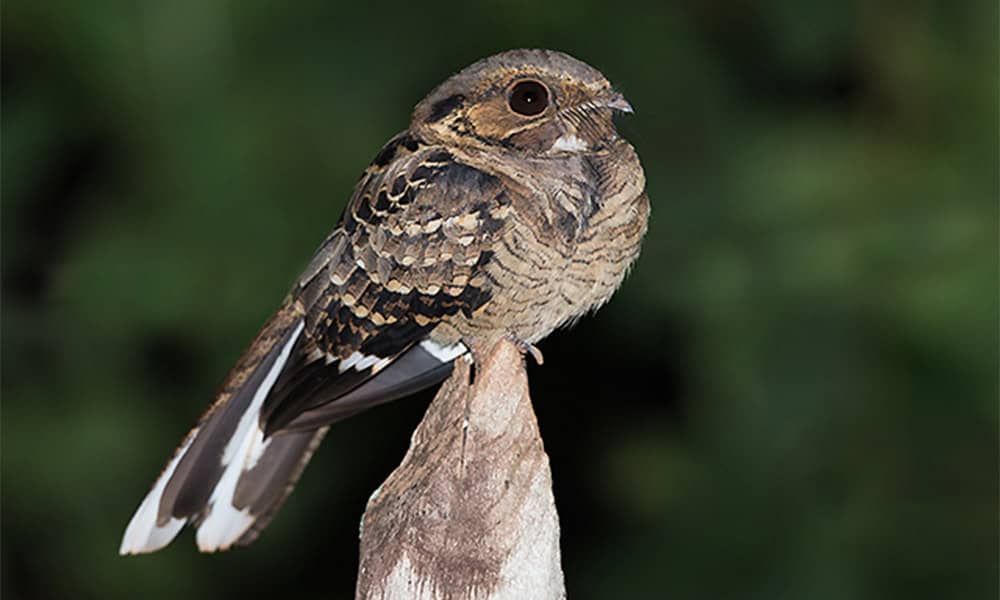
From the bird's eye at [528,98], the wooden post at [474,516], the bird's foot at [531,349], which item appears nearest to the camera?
the wooden post at [474,516]

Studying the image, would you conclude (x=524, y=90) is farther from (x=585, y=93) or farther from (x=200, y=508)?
(x=200, y=508)

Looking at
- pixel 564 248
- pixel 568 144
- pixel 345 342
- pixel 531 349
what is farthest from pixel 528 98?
pixel 345 342

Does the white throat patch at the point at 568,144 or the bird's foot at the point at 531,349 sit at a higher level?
the white throat patch at the point at 568,144

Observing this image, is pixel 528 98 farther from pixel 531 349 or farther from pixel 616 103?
pixel 531 349

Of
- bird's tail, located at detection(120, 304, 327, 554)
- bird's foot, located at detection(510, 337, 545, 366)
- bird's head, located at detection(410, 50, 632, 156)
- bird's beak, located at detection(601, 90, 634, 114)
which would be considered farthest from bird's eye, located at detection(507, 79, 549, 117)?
bird's tail, located at detection(120, 304, 327, 554)

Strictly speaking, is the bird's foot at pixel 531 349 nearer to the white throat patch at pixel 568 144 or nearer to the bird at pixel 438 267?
the bird at pixel 438 267

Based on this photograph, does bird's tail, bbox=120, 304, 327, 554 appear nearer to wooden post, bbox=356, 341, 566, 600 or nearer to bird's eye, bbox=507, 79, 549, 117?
bird's eye, bbox=507, 79, 549, 117

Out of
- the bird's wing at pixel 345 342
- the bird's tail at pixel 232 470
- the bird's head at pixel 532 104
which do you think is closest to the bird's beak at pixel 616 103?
the bird's head at pixel 532 104

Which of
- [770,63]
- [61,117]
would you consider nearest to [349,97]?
[61,117]
